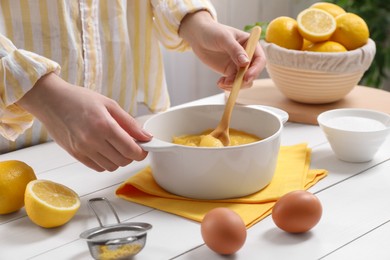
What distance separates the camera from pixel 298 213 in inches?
36.5

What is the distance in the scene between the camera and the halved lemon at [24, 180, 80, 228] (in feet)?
3.13

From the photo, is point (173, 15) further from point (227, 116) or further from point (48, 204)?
point (48, 204)

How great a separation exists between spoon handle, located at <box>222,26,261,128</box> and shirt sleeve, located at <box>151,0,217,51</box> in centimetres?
21

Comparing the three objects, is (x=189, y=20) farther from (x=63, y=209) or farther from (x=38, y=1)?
(x=63, y=209)

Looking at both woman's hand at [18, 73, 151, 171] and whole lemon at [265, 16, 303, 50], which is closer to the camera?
woman's hand at [18, 73, 151, 171]

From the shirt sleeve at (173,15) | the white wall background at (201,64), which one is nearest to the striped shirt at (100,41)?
the shirt sleeve at (173,15)

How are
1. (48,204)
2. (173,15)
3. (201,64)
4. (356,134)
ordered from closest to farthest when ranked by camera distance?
(48,204) < (356,134) < (173,15) < (201,64)

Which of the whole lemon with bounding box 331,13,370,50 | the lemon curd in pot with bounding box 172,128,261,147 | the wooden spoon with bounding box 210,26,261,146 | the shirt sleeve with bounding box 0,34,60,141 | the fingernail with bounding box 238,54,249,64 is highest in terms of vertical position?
the shirt sleeve with bounding box 0,34,60,141

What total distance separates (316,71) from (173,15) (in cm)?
37

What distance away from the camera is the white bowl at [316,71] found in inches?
58.1

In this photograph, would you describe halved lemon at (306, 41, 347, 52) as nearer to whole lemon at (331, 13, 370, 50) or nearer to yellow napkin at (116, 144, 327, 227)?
whole lemon at (331, 13, 370, 50)

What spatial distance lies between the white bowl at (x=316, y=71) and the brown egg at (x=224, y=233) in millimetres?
693

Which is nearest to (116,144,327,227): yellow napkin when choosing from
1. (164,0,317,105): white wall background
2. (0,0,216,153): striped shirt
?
(0,0,216,153): striped shirt

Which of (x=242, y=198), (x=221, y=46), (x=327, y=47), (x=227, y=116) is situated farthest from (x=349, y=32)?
(x=242, y=198)
